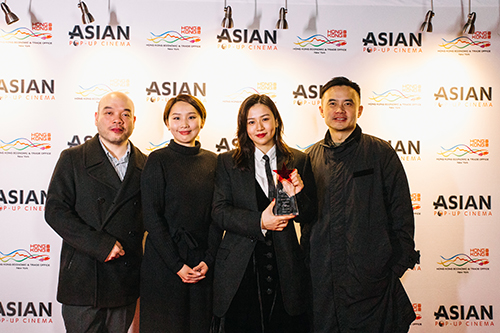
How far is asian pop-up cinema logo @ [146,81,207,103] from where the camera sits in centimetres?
323

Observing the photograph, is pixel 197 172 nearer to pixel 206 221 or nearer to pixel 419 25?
pixel 206 221

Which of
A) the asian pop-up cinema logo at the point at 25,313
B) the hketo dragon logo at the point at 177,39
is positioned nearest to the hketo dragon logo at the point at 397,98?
the hketo dragon logo at the point at 177,39

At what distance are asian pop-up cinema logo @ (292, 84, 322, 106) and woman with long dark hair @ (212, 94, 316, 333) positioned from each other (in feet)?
3.44

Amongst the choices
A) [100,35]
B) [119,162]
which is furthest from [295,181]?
[100,35]

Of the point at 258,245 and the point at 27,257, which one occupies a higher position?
the point at 258,245

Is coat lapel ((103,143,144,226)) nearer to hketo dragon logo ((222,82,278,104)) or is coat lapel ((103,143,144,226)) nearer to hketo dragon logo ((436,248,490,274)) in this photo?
hketo dragon logo ((222,82,278,104))

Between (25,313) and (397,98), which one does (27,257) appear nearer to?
(25,313)

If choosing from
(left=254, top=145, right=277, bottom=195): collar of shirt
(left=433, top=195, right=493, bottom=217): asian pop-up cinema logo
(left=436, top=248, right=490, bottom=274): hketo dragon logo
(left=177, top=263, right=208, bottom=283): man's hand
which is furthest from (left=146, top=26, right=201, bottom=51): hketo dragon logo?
(left=436, top=248, right=490, bottom=274): hketo dragon logo

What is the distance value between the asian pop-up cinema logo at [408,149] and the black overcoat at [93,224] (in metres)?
2.37

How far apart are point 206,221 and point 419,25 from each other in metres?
2.72

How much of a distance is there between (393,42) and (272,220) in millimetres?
2308

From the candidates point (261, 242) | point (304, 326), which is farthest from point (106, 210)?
point (304, 326)

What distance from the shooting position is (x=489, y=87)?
3.33m

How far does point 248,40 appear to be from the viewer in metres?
3.25
